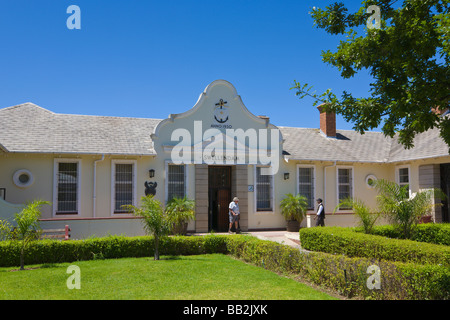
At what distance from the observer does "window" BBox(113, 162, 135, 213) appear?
16562 millimetres

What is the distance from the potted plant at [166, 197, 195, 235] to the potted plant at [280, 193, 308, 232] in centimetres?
465

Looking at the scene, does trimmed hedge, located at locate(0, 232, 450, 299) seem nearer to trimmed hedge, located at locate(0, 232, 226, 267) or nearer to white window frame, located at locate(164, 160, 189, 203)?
trimmed hedge, located at locate(0, 232, 226, 267)

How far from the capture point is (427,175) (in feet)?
58.8

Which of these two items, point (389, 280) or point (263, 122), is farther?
point (263, 122)

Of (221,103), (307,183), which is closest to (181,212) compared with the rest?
(221,103)

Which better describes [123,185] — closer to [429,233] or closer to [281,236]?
[281,236]

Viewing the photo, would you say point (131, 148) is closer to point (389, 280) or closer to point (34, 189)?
point (34, 189)

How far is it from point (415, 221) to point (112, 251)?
937 cm

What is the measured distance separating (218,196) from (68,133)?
7.33m

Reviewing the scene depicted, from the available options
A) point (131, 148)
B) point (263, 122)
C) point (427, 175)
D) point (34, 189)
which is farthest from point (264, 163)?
point (34, 189)

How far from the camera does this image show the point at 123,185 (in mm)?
16688

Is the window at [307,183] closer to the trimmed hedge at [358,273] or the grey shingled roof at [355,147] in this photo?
the grey shingled roof at [355,147]

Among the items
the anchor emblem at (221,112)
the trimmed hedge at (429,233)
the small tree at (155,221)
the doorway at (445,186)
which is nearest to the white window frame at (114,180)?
the anchor emblem at (221,112)

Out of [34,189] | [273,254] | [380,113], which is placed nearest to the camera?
[380,113]
